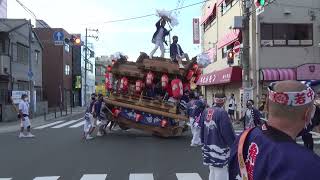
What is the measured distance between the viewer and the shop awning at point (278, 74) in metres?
26.6

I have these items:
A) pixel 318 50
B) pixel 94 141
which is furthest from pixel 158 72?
pixel 318 50

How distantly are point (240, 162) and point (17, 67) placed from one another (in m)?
38.5

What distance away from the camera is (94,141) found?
18.9 meters

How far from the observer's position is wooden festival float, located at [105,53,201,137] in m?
19.7

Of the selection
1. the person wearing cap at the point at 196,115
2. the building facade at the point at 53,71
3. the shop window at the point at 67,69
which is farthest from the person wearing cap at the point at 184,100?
the shop window at the point at 67,69

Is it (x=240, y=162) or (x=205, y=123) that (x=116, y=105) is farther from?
(x=240, y=162)

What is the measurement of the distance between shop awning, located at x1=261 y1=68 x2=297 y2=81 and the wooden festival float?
7181 mm

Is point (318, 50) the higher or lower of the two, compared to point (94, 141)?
higher

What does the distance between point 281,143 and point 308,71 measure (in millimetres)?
25271

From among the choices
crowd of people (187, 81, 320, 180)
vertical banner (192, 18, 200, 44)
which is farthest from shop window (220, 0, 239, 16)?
crowd of people (187, 81, 320, 180)

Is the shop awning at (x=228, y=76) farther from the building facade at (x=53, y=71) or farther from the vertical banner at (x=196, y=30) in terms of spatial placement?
the building facade at (x=53, y=71)

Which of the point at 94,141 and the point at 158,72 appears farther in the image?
the point at 158,72

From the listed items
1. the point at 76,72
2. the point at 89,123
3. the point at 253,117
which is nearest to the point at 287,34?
the point at 89,123

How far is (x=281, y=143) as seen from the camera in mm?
2598
